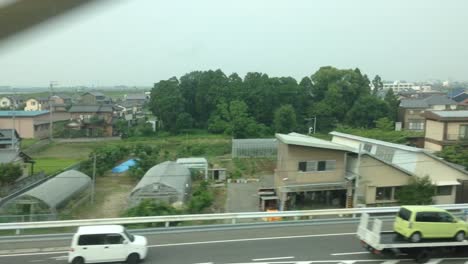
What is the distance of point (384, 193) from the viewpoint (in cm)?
1184

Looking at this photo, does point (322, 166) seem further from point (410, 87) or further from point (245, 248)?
point (410, 87)

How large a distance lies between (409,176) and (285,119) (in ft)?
38.7

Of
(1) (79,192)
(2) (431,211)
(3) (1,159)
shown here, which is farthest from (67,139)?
(2) (431,211)

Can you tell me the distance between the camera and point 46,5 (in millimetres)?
447

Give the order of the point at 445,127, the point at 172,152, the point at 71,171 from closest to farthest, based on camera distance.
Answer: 1. the point at 71,171
2. the point at 445,127
3. the point at 172,152

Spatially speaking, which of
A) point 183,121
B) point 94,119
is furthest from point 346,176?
point 94,119

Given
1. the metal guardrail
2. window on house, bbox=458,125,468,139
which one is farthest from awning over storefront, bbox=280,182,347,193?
window on house, bbox=458,125,468,139

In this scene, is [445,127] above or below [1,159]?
above

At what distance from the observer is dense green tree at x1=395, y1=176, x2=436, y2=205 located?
1085cm

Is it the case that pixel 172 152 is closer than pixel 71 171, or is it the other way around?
pixel 71 171

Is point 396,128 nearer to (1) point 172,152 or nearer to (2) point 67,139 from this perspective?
(1) point 172,152

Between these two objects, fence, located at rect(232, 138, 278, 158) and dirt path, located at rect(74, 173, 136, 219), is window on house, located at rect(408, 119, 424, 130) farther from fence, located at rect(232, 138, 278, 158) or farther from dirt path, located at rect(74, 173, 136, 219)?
dirt path, located at rect(74, 173, 136, 219)

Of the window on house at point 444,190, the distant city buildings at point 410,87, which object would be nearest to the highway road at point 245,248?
the window on house at point 444,190

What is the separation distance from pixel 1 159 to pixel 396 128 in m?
19.4
